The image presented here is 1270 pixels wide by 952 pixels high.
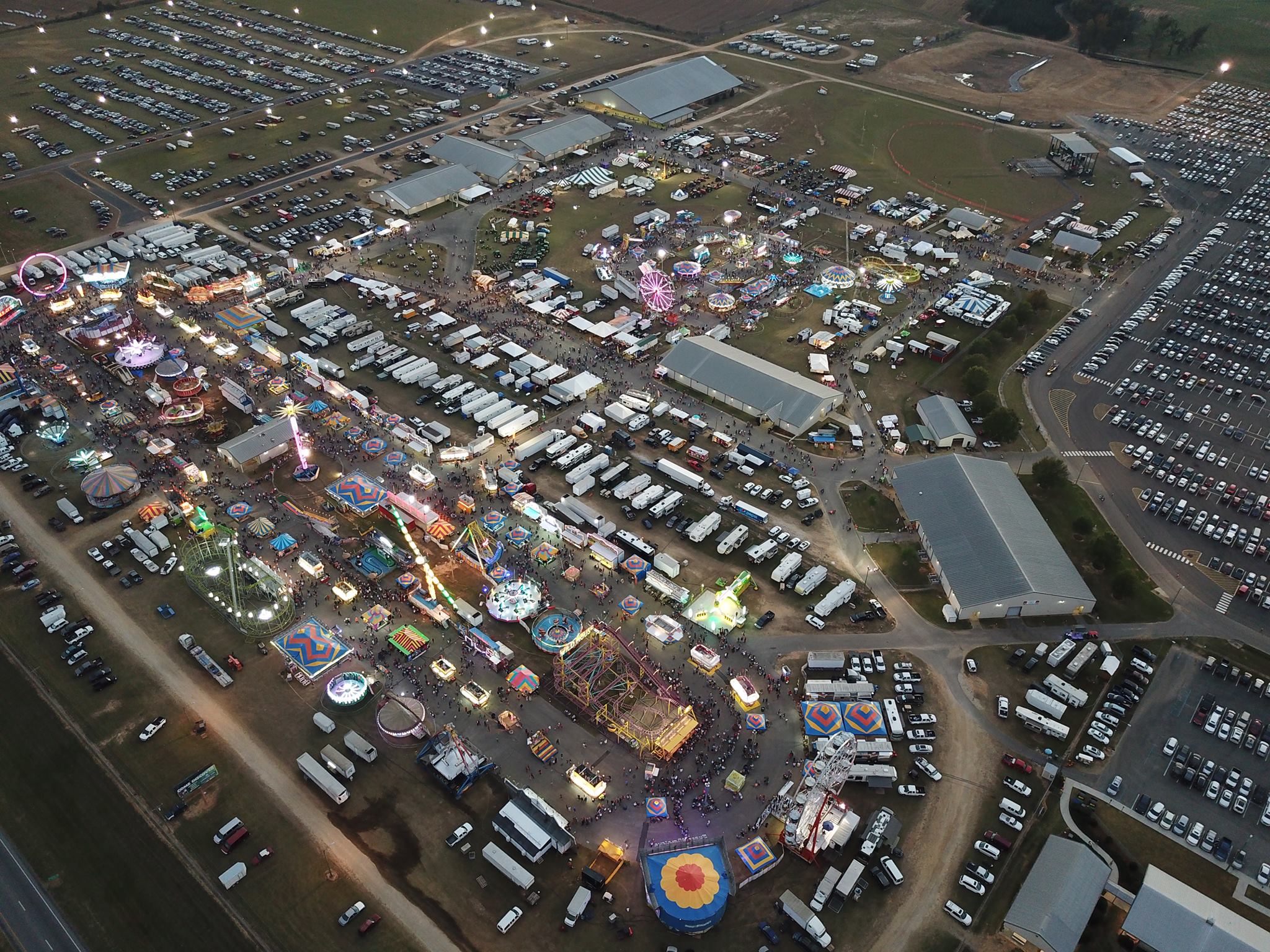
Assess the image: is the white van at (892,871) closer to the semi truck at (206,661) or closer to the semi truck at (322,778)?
the semi truck at (322,778)

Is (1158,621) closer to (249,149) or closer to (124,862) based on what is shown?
(124,862)

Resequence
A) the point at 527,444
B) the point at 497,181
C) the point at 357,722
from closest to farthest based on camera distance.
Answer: the point at 357,722 < the point at 527,444 < the point at 497,181

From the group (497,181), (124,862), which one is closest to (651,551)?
(124,862)

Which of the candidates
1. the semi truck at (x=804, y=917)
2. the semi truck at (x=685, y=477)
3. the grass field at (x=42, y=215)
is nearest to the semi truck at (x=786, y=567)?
the semi truck at (x=685, y=477)

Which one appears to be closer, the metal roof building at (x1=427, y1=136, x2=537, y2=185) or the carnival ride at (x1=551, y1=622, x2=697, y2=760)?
the carnival ride at (x1=551, y1=622, x2=697, y2=760)

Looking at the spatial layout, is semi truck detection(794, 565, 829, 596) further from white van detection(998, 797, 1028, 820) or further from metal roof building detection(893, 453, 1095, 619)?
white van detection(998, 797, 1028, 820)

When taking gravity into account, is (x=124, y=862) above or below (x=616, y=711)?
below

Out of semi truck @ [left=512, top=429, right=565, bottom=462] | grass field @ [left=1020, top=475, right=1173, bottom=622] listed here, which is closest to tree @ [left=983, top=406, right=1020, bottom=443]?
grass field @ [left=1020, top=475, right=1173, bottom=622]
